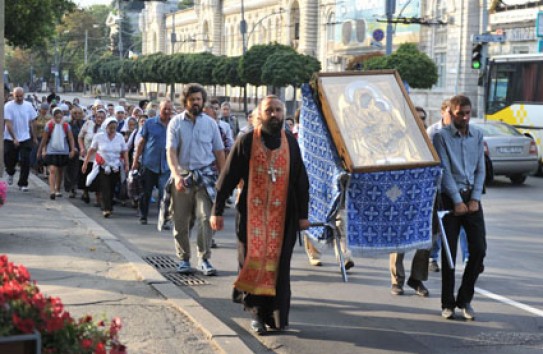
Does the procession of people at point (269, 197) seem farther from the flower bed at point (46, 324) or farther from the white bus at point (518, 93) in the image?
the white bus at point (518, 93)

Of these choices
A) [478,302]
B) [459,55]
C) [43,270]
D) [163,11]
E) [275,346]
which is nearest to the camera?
[275,346]

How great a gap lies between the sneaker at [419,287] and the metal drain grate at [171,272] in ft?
6.75

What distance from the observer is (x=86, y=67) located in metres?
117

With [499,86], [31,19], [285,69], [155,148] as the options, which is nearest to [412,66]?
[285,69]

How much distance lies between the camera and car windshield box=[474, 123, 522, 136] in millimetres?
22562

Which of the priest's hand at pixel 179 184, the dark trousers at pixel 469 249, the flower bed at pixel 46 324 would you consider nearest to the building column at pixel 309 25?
the priest's hand at pixel 179 184

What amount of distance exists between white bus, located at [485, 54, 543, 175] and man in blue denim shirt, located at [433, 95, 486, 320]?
18013 millimetres

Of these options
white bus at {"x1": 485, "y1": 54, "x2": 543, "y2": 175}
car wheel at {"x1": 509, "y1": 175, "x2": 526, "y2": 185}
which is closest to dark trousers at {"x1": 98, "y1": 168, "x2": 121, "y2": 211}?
car wheel at {"x1": 509, "y1": 175, "x2": 526, "y2": 185}

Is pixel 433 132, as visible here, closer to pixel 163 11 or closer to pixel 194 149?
pixel 194 149

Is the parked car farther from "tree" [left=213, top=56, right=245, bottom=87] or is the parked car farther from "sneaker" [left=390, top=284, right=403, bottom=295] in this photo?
"tree" [left=213, top=56, right=245, bottom=87]

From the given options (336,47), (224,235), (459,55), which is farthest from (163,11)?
(224,235)

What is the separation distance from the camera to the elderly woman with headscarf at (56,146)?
16.6 meters

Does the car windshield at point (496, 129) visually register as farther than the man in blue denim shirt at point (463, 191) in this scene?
Yes

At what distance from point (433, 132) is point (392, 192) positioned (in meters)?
0.67
